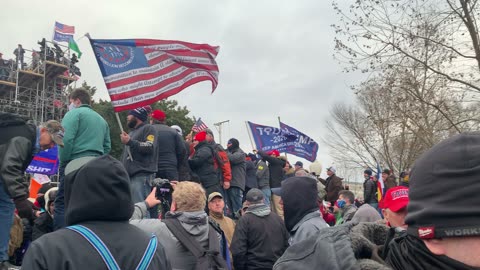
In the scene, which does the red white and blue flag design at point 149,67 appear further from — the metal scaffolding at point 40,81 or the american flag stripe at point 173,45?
the metal scaffolding at point 40,81

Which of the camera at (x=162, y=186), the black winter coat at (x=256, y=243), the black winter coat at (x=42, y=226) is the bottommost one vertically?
the black winter coat at (x=256, y=243)

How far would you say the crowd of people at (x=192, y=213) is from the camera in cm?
126

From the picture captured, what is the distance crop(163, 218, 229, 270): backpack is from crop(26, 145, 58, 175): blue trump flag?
7129 millimetres

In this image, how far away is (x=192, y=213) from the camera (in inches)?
168

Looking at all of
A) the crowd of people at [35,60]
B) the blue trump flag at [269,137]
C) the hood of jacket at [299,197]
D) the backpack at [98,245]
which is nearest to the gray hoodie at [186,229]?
the hood of jacket at [299,197]

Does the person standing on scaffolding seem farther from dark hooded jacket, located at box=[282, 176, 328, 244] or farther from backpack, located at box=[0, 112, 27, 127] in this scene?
dark hooded jacket, located at box=[282, 176, 328, 244]

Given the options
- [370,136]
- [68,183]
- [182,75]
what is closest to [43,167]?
[182,75]

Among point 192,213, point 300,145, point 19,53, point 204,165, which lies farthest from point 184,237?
point 19,53

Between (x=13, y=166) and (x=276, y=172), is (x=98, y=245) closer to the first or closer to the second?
(x=13, y=166)

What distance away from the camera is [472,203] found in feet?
3.95

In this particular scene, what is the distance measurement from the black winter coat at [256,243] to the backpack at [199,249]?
1648mm

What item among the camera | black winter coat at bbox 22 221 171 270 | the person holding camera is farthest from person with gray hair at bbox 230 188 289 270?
black winter coat at bbox 22 221 171 270

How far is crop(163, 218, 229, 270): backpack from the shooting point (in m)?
4.05

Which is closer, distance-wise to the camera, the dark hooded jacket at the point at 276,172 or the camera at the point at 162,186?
the camera at the point at 162,186
